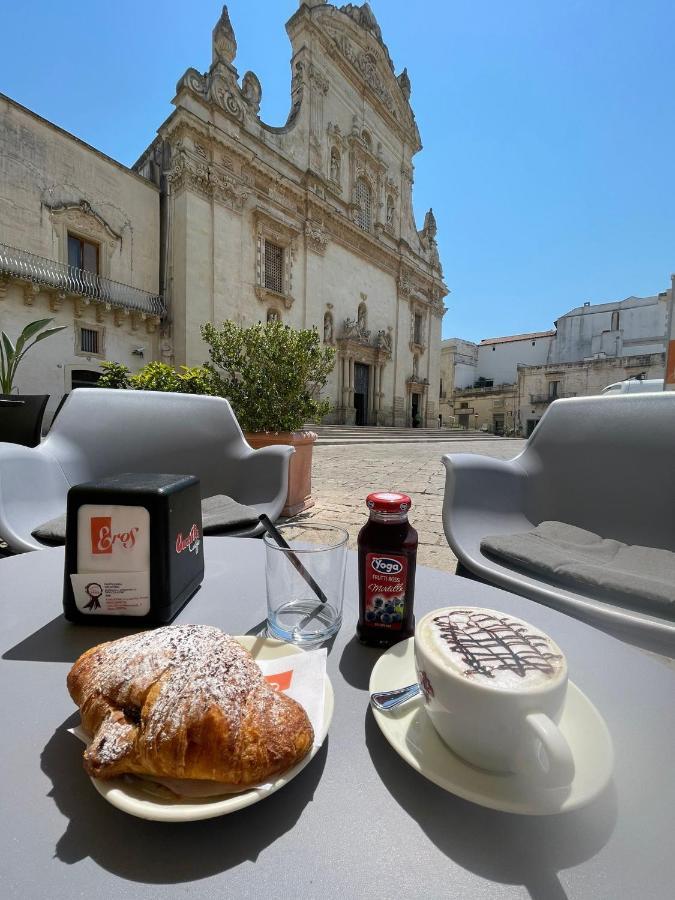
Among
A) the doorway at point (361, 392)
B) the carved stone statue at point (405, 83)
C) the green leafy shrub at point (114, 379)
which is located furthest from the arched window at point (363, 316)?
the green leafy shrub at point (114, 379)

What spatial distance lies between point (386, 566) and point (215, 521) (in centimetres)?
107

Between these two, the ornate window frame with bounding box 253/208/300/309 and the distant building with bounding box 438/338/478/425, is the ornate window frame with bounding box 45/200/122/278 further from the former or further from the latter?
the distant building with bounding box 438/338/478/425

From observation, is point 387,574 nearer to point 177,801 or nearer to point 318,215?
point 177,801

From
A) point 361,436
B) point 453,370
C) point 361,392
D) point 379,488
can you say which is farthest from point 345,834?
point 453,370

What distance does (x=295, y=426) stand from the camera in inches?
152

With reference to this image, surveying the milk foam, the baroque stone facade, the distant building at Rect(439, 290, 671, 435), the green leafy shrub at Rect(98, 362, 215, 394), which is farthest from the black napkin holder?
the distant building at Rect(439, 290, 671, 435)

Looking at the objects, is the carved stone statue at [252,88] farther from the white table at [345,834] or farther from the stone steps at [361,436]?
the white table at [345,834]

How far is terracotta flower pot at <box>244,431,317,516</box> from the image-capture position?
3.37m

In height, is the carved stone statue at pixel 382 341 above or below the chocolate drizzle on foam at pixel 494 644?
above

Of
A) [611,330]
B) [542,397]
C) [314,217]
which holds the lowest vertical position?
[542,397]

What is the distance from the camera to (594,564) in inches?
48.6

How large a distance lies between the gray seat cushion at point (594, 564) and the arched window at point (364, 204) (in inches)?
661

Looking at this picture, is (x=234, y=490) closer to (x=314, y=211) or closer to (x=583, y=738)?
(x=583, y=738)

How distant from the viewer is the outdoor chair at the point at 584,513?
105cm
